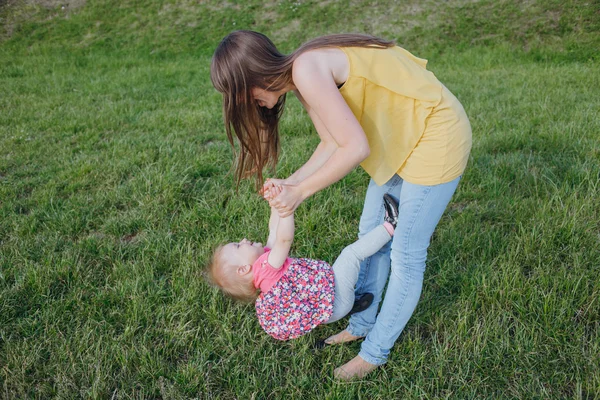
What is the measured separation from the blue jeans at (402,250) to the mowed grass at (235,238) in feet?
0.58

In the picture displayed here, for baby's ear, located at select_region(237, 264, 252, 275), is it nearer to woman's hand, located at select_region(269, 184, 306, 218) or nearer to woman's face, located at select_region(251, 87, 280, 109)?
woman's hand, located at select_region(269, 184, 306, 218)

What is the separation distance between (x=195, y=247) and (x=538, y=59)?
7.19m

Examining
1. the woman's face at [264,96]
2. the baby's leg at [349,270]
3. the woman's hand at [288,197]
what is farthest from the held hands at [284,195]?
the baby's leg at [349,270]

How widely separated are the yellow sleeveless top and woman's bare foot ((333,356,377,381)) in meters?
Answer: 0.89

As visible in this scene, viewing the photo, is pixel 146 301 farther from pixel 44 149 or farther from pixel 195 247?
pixel 44 149

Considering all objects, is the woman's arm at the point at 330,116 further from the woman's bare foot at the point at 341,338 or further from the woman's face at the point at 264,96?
the woman's bare foot at the point at 341,338

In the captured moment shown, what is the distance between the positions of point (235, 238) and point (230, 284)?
29.6 inches

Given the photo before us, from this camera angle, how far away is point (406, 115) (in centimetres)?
187

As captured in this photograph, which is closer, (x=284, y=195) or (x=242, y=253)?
(x=284, y=195)

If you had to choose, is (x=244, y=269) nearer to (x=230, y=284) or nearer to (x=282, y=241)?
(x=230, y=284)

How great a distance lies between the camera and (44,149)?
15.9 ft

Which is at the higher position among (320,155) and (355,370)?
(320,155)

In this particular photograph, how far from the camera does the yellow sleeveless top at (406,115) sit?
1.80 metres

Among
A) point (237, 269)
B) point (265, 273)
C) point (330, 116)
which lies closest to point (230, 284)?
point (237, 269)
